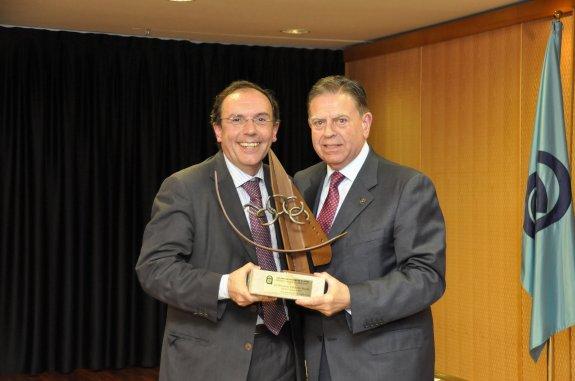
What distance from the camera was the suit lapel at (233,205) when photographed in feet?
8.33

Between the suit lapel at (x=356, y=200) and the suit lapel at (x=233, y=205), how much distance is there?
0.82ft

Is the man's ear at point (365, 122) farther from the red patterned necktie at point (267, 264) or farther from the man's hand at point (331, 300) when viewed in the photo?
the man's hand at point (331, 300)

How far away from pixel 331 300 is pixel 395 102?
4.04 meters

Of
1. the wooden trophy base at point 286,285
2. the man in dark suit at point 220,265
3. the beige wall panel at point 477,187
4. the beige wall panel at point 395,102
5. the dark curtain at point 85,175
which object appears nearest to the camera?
the wooden trophy base at point 286,285

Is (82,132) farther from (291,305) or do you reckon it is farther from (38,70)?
(291,305)

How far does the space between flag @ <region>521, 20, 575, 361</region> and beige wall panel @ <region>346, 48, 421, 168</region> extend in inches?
59.7

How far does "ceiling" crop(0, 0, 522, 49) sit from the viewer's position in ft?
15.9

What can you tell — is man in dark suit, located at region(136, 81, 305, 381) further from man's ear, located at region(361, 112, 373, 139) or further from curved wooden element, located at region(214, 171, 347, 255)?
man's ear, located at region(361, 112, 373, 139)

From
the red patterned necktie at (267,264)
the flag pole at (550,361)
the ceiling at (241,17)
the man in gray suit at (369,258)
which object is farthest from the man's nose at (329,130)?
the flag pole at (550,361)

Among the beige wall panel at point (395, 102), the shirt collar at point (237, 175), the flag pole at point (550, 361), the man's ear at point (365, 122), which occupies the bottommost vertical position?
the flag pole at point (550, 361)

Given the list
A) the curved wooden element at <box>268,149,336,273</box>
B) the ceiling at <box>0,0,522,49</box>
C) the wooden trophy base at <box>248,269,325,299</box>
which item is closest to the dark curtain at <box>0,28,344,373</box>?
the ceiling at <box>0,0,522,49</box>

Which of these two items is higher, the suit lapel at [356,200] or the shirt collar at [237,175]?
the shirt collar at [237,175]

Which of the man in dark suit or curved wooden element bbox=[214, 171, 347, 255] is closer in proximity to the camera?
curved wooden element bbox=[214, 171, 347, 255]

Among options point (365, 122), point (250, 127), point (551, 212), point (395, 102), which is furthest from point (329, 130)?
point (395, 102)
